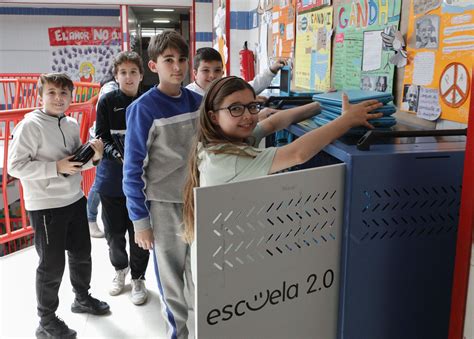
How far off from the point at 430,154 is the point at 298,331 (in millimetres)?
514

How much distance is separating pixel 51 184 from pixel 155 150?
62 centimetres

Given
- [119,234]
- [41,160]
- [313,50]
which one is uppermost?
[313,50]

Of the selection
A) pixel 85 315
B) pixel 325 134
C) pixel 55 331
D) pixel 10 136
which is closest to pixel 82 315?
pixel 85 315

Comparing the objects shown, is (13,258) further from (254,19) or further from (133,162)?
(254,19)

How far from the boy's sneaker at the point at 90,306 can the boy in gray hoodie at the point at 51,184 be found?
21 centimetres

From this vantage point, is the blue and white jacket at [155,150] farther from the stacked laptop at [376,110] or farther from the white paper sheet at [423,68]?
the white paper sheet at [423,68]

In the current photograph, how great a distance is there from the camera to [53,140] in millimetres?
2008

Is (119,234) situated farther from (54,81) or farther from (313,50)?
(313,50)

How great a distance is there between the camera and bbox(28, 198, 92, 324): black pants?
196cm

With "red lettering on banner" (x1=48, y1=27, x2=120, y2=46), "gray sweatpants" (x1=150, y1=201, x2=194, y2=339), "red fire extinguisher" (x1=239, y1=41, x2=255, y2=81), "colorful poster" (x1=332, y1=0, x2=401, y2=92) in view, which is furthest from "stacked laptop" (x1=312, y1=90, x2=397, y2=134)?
"red lettering on banner" (x1=48, y1=27, x2=120, y2=46)

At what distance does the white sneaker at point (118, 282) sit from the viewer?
99.3 inches

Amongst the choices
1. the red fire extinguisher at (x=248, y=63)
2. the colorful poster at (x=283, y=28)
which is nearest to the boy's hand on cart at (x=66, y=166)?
the colorful poster at (x=283, y=28)

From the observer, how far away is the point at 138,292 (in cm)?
246

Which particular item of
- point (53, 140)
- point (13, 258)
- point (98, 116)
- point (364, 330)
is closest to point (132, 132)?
point (53, 140)
